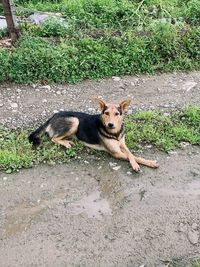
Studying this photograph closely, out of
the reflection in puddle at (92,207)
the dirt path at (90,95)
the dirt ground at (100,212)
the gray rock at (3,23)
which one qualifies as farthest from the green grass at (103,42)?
the reflection in puddle at (92,207)

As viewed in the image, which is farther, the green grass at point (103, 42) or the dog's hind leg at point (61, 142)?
the green grass at point (103, 42)

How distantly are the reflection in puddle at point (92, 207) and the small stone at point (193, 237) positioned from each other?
901 millimetres

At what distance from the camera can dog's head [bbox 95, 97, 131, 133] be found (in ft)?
21.6

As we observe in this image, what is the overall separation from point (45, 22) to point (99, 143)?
3.09 m

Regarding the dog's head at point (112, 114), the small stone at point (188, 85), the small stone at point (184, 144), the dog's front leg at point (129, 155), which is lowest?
the small stone at point (184, 144)

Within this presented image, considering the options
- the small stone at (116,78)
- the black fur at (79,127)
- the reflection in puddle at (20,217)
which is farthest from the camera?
the small stone at (116,78)

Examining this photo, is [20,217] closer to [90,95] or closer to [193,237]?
[193,237]

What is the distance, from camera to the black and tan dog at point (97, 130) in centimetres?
662

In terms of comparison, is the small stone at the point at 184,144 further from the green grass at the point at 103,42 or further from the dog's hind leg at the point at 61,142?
the green grass at the point at 103,42

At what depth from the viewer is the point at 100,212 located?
6.02 metres

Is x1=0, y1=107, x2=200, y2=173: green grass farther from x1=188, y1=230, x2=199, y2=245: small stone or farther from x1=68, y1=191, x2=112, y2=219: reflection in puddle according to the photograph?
x1=188, y1=230, x2=199, y2=245: small stone

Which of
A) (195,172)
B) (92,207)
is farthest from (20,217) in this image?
(195,172)

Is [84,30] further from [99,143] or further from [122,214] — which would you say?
[122,214]

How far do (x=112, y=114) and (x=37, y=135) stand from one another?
1050 millimetres
